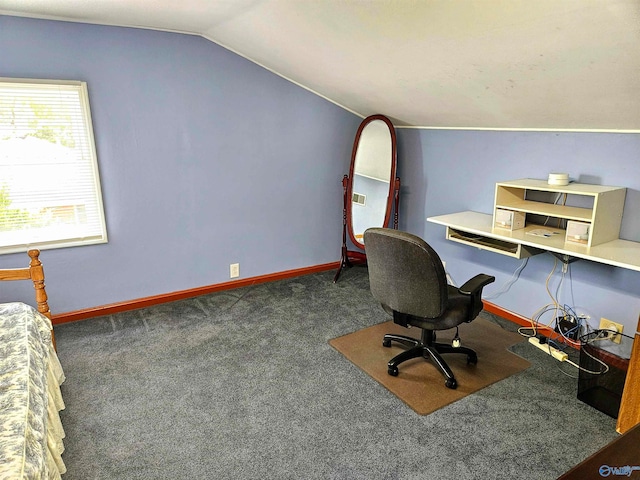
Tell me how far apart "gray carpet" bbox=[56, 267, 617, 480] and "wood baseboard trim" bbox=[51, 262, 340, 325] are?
0.33ft

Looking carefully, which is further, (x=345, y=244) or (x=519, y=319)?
(x=345, y=244)

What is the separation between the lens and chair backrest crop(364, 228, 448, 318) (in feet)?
6.73

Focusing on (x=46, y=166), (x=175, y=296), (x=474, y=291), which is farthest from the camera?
(x=175, y=296)

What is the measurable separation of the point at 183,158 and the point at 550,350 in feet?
9.56

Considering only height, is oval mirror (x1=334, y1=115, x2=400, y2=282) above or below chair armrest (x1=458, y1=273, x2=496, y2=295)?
above

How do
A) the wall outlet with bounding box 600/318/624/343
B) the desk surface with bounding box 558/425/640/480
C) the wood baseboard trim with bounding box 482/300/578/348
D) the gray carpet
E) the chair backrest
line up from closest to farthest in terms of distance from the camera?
the desk surface with bounding box 558/425/640/480, the gray carpet, the chair backrest, the wall outlet with bounding box 600/318/624/343, the wood baseboard trim with bounding box 482/300/578/348

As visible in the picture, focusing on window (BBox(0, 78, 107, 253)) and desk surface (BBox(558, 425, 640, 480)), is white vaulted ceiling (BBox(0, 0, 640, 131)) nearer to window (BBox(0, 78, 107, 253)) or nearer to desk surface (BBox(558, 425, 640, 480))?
window (BBox(0, 78, 107, 253))

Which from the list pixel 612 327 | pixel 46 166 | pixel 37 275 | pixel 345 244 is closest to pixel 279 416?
pixel 37 275

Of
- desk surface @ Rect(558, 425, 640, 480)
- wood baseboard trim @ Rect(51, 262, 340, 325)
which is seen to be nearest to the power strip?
wood baseboard trim @ Rect(51, 262, 340, 325)

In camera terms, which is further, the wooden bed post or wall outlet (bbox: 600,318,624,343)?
wall outlet (bbox: 600,318,624,343)

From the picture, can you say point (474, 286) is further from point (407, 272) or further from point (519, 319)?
point (519, 319)

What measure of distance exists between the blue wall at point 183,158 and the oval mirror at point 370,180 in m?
0.21

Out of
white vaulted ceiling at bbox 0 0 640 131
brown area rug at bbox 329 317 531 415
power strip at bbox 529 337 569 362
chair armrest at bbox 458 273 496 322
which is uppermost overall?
white vaulted ceiling at bbox 0 0 640 131

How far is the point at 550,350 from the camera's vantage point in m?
2.67
